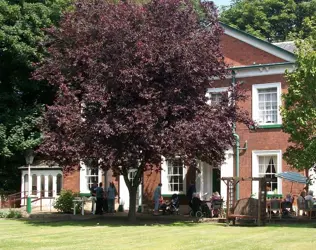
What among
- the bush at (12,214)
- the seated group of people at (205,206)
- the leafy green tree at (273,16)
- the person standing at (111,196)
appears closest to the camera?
the seated group of people at (205,206)

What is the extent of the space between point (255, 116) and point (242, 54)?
3192 millimetres

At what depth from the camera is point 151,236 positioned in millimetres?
18062

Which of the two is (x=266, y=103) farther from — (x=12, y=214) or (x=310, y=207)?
(x=12, y=214)

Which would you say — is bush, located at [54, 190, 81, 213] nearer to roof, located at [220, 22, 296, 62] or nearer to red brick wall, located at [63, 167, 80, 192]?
red brick wall, located at [63, 167, 80, 192]

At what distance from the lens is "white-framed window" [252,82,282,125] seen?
2774cm

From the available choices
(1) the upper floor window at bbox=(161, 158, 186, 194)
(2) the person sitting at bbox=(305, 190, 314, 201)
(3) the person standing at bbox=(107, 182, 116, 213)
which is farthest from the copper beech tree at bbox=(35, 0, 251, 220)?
(1) the upper floor window at bbox=(161, 158, 186, 194)

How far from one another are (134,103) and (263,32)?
2989 centimetres

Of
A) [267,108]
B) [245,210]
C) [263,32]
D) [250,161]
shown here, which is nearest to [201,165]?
[250,161]

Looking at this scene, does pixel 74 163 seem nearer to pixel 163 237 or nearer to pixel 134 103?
pixel 134 103

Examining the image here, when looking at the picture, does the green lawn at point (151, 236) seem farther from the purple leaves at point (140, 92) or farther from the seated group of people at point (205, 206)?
the seated group of people at point (205, 206)

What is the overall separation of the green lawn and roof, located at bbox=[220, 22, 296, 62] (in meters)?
9.13

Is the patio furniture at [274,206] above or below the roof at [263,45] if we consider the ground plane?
below

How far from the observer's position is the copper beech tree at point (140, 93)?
71.6 ft

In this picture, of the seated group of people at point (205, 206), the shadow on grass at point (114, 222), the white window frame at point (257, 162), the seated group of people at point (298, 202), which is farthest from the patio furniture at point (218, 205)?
the seated group of people at point (298, 202)
